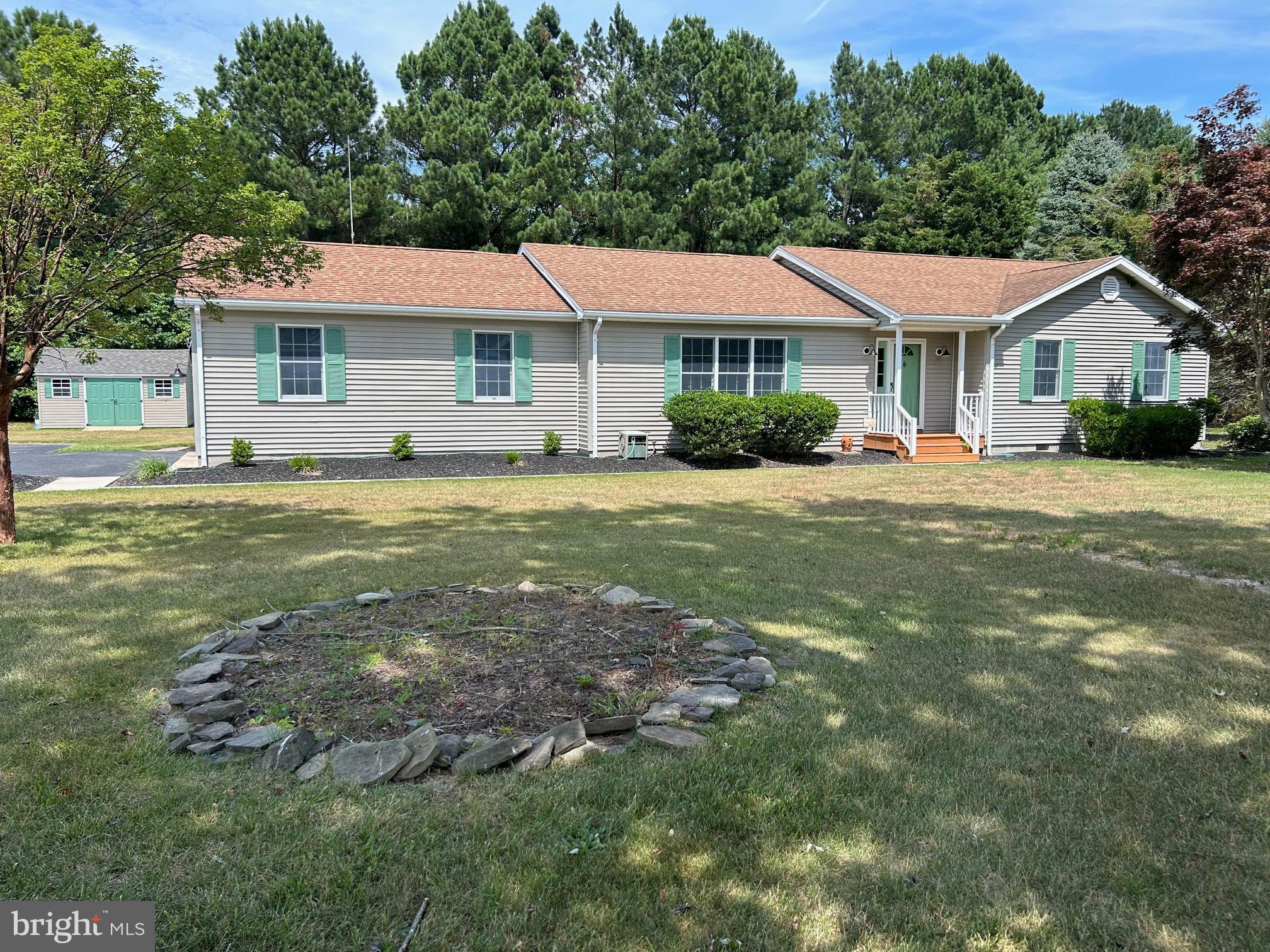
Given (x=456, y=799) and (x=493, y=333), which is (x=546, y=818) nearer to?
(x=456, y=799)

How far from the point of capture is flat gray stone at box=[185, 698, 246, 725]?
344cm

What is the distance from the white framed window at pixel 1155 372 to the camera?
1880 cm

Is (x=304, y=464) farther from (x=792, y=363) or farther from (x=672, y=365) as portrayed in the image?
(x=792, y=363)

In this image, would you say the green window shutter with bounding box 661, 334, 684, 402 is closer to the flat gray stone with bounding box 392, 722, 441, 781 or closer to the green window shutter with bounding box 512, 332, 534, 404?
the green window shutter with bounding box 512, 332, 534, 404

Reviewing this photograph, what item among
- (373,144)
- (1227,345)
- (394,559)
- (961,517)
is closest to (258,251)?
(394,559)

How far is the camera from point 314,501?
10820mm

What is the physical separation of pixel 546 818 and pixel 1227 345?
18938 millimetres

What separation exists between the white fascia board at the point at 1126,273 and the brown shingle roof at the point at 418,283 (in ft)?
31.8

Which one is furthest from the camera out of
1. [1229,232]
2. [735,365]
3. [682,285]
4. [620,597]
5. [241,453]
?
[682,285]

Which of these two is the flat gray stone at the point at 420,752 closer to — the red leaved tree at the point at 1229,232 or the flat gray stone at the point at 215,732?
the flat gray stone at the point at 215,732

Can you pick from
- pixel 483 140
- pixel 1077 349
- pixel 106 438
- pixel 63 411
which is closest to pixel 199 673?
pixel 1077 349

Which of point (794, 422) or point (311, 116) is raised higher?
point (311, 116)

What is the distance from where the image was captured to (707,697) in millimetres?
3736

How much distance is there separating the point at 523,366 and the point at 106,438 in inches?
595
